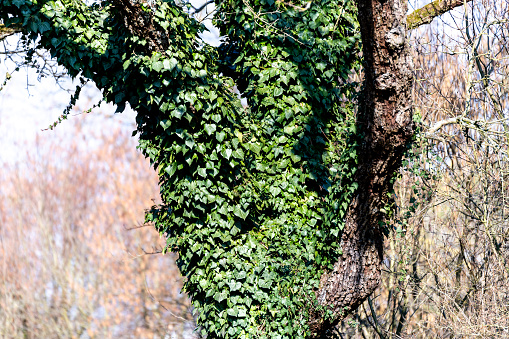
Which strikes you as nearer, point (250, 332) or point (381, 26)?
point (381, 26)

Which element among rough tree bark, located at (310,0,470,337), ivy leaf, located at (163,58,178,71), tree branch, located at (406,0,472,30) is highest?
tree branch, located at (406,0,472,30)

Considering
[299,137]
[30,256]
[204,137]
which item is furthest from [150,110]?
[30,256]

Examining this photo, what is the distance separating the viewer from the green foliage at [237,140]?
14.0 feet

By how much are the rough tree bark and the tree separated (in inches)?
0.6

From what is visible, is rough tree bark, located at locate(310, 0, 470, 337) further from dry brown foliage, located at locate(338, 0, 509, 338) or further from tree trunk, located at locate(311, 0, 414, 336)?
dry brown foliage, located at locate(338, 0, 509, 338)

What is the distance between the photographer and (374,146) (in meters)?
3.99

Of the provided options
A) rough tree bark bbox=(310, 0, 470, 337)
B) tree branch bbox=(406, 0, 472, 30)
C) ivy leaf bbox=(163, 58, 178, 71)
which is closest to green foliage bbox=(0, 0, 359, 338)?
ivy leaf bbox=(163, 58, 178, 71)

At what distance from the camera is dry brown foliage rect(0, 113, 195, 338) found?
10648 mm

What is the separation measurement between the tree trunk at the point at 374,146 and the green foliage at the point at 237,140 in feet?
0.49

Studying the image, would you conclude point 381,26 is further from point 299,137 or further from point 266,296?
point 266,296

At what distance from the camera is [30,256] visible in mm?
11344

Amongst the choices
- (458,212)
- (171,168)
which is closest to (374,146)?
(171,168)

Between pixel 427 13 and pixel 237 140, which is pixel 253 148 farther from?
pixel 427 13

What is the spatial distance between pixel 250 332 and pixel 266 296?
0.35 meters
